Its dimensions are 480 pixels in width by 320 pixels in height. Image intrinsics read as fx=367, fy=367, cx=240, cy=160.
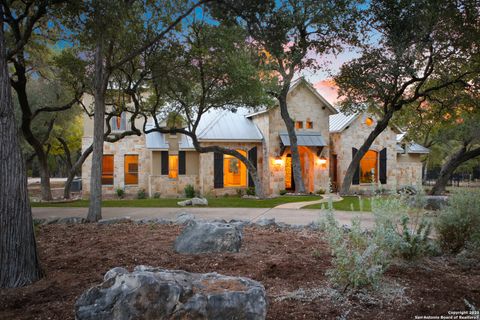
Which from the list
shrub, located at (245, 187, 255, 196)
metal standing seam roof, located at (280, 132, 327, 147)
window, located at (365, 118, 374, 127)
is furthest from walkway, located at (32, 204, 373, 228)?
window, located at (365, 118, 374, 127)

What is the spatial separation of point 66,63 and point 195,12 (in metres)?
5.60

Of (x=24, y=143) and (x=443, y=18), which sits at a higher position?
(x=443, y=18)

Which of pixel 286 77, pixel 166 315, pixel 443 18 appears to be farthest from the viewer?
pixel 286 77

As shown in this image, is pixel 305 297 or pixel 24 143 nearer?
pixel 305 297

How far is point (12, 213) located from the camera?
4727mm

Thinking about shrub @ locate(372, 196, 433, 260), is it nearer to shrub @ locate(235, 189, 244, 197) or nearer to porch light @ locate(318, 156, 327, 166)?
shrub @ locate(235, 189, 244, 197)

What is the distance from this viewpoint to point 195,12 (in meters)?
13.8

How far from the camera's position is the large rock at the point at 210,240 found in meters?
6.09

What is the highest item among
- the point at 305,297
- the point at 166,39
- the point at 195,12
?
the point at 195,12

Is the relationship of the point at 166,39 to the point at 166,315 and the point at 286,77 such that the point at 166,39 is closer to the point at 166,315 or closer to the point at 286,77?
the point at 286,77

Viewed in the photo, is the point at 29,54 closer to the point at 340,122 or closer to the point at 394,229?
the point at 394,229

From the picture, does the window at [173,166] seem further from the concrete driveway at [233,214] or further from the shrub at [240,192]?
the concrete driveway at [233,214]

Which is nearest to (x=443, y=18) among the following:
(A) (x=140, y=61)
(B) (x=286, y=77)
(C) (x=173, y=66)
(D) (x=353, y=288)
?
(B) (x=286, y=77)

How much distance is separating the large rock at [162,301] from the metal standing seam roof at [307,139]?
62.7 ft
